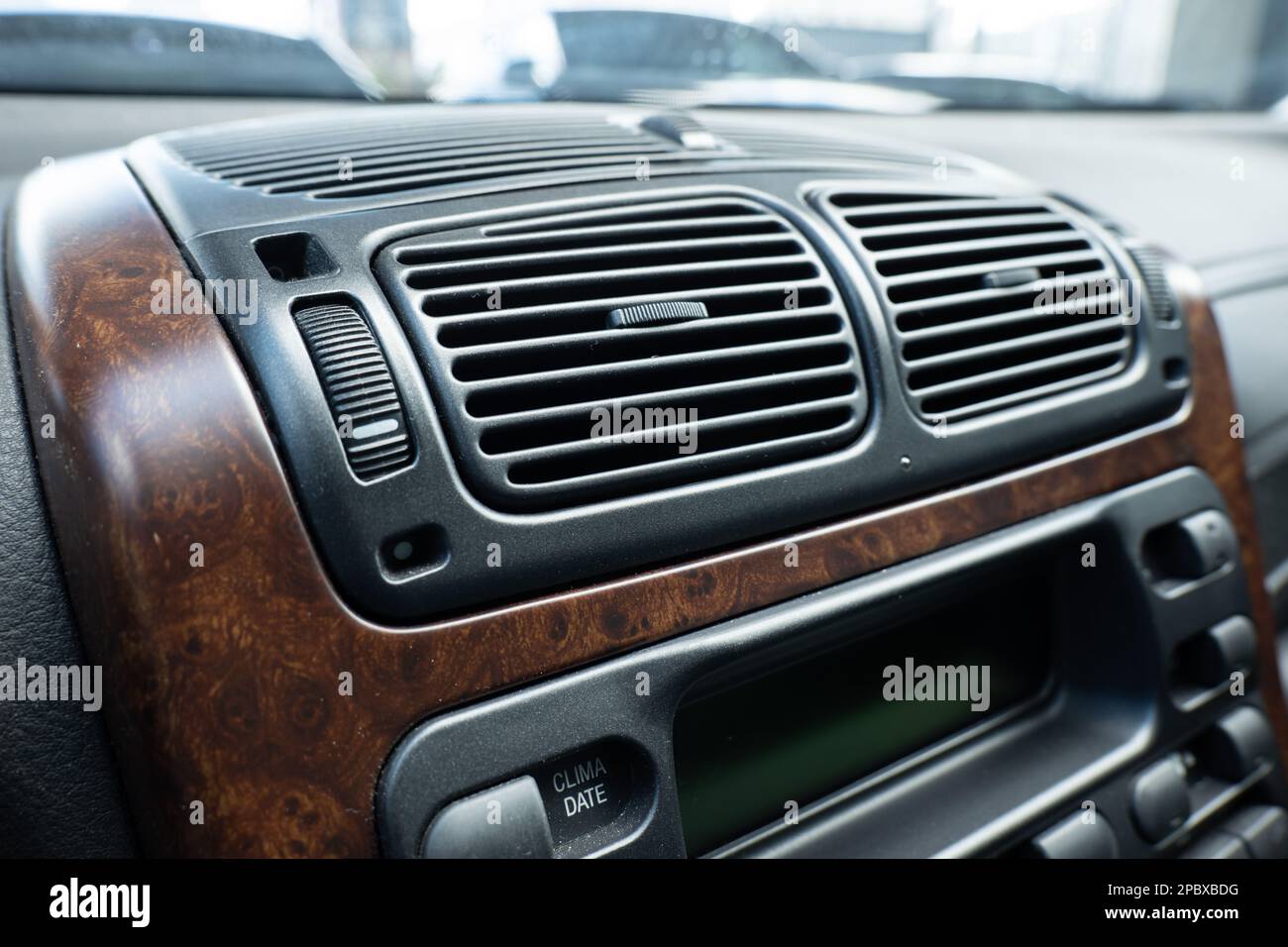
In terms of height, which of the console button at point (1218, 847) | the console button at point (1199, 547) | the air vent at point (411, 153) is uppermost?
the air vent at point (411, 153)

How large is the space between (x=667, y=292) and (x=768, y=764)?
605 millimetres

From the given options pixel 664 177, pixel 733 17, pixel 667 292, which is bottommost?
pixel 667 292

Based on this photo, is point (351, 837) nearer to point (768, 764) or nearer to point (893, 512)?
point (768, 764)

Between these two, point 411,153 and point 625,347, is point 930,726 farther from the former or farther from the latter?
point 411,153

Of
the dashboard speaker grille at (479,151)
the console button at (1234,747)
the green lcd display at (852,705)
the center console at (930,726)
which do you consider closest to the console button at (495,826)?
the center console at (930,726)

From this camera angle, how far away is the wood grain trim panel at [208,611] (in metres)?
0.88

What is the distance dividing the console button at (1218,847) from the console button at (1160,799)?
7 centimetres

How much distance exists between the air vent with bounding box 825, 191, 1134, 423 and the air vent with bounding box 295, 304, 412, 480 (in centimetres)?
66

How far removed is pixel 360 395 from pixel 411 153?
50cm

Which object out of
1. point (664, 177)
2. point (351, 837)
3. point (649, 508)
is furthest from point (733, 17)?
point (351, 837)

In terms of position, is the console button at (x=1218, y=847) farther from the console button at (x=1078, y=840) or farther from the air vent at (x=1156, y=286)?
the air vent at (x=1156, y=286)

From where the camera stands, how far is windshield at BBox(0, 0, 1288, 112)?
1.78 m
